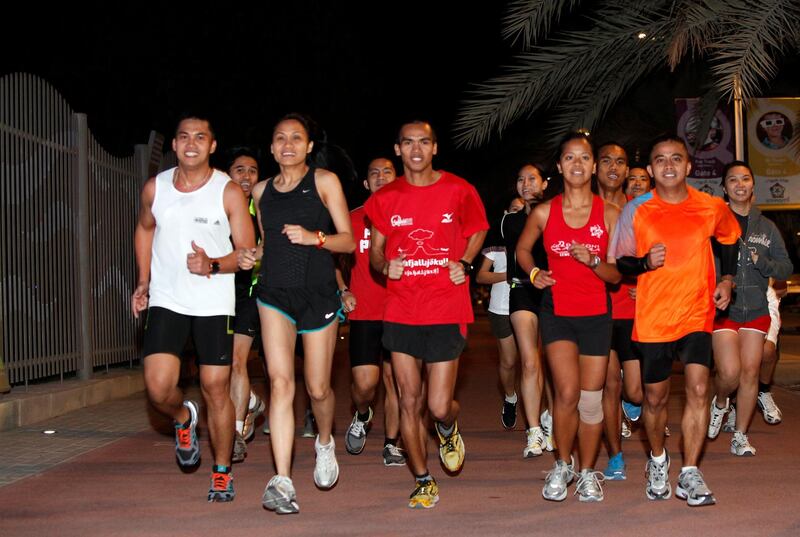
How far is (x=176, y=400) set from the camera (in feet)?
25.0

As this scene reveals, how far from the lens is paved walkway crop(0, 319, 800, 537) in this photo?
261 inches

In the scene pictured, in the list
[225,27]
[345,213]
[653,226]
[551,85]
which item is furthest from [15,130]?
[225,27]

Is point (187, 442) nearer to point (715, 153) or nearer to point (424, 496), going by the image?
point (424, 496)

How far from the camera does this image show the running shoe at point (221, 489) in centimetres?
738

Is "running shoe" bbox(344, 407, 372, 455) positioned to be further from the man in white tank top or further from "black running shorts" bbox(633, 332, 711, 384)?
"black running shorts" bbox(633, 332, 711, 384)

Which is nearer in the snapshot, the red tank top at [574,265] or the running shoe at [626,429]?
the red tank top at [574,265]

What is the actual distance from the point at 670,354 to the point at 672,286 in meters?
0.40

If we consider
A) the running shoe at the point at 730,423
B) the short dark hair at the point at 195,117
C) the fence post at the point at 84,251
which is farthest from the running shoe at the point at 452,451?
the fence post at the point at 84,251

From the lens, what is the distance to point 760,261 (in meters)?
9.60

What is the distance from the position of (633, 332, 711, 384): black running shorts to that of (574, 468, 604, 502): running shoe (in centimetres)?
65

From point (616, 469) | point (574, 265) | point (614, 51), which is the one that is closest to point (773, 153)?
point (614, 51)

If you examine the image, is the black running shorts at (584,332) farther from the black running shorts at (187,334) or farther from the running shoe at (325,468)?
the black running shorts at (187,334)

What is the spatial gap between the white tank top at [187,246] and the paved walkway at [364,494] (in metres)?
1.18

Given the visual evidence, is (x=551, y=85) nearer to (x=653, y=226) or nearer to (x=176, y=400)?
(x=653, y=226)
